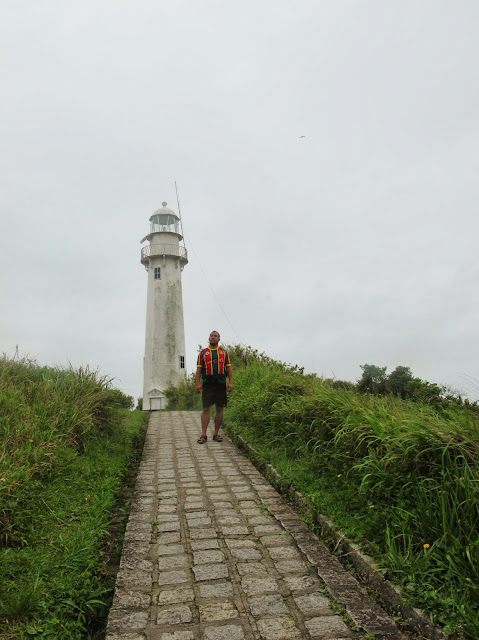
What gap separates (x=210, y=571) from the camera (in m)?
3.47

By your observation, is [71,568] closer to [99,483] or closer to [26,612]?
[26,612]

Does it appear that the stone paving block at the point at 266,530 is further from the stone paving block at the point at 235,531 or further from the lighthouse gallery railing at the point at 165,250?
the lighthouse gallery railing at the point at 165,250

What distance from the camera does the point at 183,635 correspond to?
2703 millimetres

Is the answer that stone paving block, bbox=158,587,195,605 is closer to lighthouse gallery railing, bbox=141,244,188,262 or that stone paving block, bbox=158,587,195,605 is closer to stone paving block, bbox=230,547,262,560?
stone paving block, bbox=230,547,262,560

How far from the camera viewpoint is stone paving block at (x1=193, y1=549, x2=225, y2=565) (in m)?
3.64

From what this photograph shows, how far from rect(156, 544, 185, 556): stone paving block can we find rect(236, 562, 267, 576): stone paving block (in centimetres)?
55

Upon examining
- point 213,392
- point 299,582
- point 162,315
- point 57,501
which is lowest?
point 299,582

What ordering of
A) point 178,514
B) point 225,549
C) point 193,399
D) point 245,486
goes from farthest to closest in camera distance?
point 193,399 < point 245,486 < point 178,514 < point 225,549

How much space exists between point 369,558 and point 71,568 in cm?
217

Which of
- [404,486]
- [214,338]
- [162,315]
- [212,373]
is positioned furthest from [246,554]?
[162,315]

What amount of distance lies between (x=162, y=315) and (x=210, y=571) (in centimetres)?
2318

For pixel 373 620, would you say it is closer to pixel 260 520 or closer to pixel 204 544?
pixel 204 544

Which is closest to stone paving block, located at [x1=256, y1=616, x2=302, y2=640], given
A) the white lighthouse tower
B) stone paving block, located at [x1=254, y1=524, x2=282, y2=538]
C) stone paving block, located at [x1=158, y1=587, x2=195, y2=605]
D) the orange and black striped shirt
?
stone paving block, located at [x1=158, y1=587, x2=195, y2=605]

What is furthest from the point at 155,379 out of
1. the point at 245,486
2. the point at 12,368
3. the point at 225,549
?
the point at 225,549
